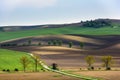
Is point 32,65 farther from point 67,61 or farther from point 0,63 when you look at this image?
point 67,61

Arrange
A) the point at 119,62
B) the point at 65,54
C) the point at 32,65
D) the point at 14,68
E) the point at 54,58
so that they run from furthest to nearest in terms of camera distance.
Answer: the point at 65,54 → the point at 54,58 → the point at 119,62 → the point at 32,65 → the point at 14,68

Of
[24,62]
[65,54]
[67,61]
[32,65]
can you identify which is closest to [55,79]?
[24,62]

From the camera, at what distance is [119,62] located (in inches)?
6378

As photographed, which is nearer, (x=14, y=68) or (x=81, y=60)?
(x=14, y=68)

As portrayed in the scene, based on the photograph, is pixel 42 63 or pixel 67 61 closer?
pixel 42 63

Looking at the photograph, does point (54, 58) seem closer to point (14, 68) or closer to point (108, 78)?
point (14, 68)

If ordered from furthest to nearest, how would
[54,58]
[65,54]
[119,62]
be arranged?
1. [65,54]
2. [54,58]
3. [119,62]

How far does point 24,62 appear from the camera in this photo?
132m

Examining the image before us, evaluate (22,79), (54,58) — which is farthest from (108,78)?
(54,58)

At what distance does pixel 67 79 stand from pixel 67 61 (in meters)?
67.0

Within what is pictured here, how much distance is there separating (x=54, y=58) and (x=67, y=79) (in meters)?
76.8

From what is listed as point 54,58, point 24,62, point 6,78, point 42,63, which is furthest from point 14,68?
point 54,58

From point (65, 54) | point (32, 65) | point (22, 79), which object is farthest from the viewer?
point (65, 54)

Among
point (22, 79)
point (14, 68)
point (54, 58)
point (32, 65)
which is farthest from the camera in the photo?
point (54, 58)
